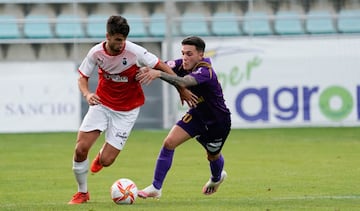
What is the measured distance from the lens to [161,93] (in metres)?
27.1

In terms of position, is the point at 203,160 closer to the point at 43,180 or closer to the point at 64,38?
the point at 43,180

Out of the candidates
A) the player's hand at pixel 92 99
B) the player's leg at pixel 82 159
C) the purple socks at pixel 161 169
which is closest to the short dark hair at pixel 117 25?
the player's hand at pixel 92 99

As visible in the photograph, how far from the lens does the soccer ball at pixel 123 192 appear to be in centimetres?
1091

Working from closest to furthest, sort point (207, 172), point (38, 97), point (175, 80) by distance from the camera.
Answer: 1. point (175, 80)
2. point (207, 172)
3. point (38, 97)

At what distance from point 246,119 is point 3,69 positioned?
656 cm

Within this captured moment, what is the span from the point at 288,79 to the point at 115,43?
53.2 ft

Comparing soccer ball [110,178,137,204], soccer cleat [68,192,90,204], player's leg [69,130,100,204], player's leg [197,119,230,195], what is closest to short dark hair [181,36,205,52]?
player's leg [197,119,230,195]

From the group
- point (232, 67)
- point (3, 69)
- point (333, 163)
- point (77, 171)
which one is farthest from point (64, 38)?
Result: point (77, 171)

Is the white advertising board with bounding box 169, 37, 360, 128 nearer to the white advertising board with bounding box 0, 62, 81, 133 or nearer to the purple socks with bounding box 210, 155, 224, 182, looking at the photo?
the white advertising board with bounding box 0, 62, 81, 133

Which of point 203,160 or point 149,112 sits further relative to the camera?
point 149,112

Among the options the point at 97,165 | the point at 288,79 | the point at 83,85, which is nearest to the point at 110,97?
the point at 83,85

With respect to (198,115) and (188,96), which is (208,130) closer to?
(198,115)

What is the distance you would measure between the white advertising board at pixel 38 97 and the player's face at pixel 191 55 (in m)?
14.9

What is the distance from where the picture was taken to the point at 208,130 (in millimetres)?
11703
